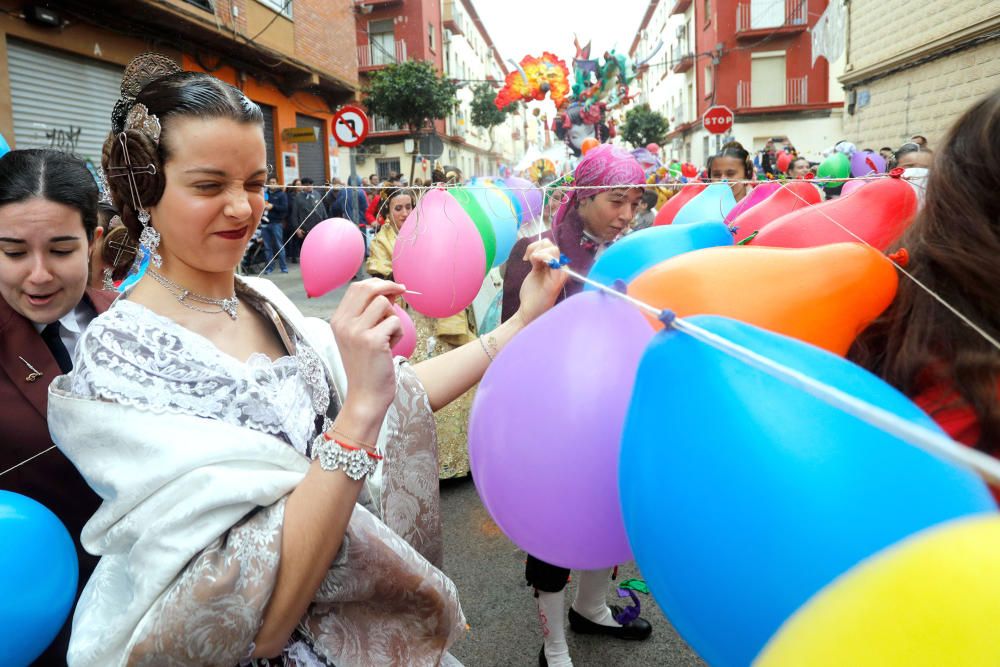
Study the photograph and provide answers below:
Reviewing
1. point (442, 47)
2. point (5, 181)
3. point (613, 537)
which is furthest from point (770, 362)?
point (442, 47)

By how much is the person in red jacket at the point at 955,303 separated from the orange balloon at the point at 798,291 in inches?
2.1

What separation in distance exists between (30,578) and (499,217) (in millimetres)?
2806

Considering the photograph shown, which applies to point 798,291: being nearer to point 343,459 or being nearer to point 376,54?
point 343,459

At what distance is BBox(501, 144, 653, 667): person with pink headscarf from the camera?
7.42ft

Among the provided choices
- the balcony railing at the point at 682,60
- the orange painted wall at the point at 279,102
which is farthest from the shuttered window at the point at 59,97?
the balcony railing at the point at 682,60

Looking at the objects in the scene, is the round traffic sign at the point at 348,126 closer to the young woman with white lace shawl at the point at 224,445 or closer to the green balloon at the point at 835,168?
the green balloon at the point at 835,168

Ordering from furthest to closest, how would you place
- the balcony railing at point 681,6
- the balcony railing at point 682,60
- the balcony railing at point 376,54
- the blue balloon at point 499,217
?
the balcony railing at point 681,6
the balcony railing at point 682,60
the balcony railing at point 376,54
the blue balloon at point 499,217

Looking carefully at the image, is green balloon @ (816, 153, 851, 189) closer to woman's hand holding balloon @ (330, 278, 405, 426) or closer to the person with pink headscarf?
the person with pink headscarf

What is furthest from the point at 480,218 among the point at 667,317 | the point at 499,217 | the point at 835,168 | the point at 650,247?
the point at 835,168

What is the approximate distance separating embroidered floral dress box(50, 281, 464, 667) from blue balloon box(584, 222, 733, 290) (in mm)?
748

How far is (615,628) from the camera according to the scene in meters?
2.53

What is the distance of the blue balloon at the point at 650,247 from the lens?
4.98 feet

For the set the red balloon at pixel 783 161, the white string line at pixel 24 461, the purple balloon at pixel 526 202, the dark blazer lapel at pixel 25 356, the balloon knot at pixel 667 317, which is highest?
the red balloon at pixel 783 161

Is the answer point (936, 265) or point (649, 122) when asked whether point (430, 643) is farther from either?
point (649, 122)
